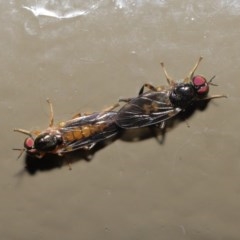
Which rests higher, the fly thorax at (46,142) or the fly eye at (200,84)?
the fly eye at (200,84)

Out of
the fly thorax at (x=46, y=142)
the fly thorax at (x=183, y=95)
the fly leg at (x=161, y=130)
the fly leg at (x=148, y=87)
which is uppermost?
the fly leg at (x=148, y=87)

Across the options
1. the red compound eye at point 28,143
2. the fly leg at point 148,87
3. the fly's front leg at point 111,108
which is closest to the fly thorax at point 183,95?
the fly leg at point 148,87

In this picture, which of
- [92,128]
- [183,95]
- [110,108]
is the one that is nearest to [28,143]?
[92,128]

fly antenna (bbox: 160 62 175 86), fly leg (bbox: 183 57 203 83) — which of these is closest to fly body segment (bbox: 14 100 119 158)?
fly antenna (bbox: 160 62 175 86)

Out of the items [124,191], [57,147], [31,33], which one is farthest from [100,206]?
[31,33]

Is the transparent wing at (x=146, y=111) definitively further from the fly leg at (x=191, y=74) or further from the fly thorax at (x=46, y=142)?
the fly thorax at (x=46, y=142)

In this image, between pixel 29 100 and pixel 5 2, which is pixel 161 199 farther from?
pixel 5 2
